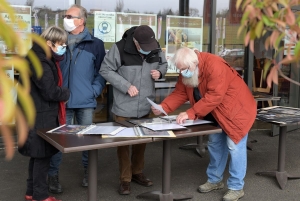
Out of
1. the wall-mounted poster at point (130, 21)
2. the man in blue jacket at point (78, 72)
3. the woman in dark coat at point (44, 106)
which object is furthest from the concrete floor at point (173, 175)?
the wall-mounted poster at point (130, 21)

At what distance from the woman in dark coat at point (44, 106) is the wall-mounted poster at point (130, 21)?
2.54 meters

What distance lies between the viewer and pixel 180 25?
21.0ft

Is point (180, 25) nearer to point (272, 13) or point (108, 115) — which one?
point (108, 115)

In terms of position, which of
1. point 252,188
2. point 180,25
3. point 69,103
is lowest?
point 252,188

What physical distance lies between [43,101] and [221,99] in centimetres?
150

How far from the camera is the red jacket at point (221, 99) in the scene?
137 inches

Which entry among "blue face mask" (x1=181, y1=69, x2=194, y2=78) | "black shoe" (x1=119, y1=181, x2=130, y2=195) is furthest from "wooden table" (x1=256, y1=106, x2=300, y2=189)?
"black shoe" (x1=119, y1=181, x2=130, y2=195)

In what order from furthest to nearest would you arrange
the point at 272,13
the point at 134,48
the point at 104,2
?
the point at 104,2, the point at 134,48, the point at 272,13

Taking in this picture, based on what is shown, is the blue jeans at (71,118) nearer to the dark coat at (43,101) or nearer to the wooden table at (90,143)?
the dark coat at (43,101)

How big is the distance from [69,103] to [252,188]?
2041 millimetres

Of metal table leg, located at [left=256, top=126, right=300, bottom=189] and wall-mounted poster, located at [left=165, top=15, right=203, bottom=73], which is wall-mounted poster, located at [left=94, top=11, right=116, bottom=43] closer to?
wall-mounted poster, located at [left=165, top=15, right=203, bottom=73]

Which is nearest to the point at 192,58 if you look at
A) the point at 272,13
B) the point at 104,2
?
the point at 272,13

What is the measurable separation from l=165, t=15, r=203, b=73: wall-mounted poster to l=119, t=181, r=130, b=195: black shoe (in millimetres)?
2677

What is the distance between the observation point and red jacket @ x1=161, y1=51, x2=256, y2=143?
3484 mm
